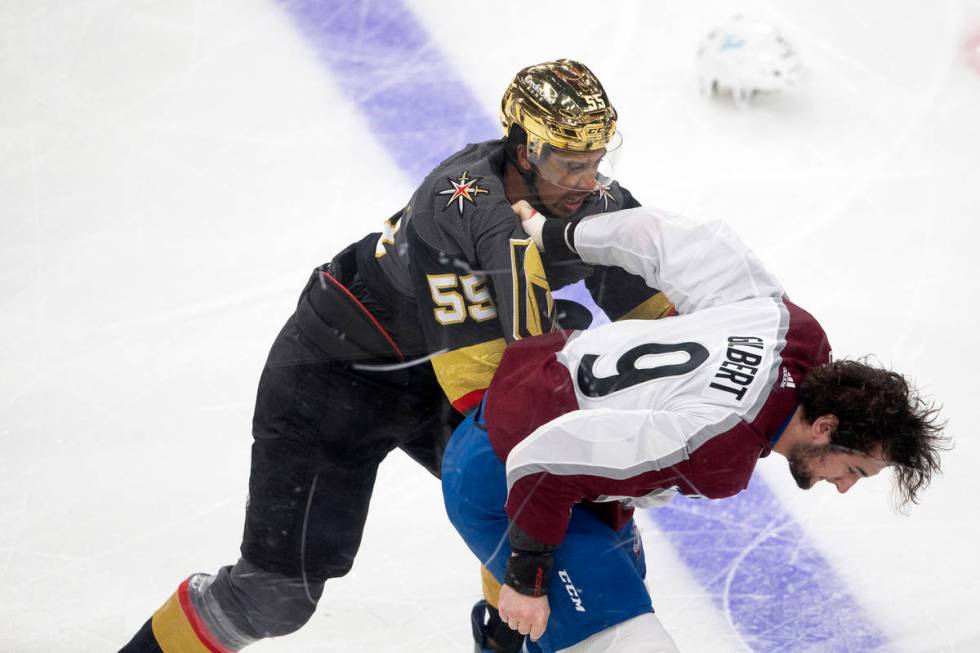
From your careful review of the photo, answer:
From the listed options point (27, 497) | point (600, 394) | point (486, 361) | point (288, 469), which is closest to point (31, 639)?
point (27, 497)

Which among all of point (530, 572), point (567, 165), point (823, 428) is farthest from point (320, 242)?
point (823, 428)

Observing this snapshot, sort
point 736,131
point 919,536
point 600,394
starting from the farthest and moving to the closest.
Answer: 1. point 736,131
2. point 919,536
3. point 600,394

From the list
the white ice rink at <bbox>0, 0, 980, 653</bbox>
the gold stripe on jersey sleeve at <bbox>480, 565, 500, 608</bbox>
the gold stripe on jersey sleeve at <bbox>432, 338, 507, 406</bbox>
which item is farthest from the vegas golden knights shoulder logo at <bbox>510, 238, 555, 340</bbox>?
the white ice rink at <bbox>0, 0, 980, 653</bbox>

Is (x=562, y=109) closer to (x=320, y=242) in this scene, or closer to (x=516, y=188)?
(x=516, y=188)

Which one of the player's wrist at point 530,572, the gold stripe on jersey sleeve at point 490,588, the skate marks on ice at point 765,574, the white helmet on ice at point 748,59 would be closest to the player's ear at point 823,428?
the player's wrist at point 530,572

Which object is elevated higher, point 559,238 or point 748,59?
point 559,238

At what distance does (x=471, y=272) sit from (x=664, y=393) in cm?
52

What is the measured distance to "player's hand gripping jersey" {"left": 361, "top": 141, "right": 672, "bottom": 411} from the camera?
2.24 metres

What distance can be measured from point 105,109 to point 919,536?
301 centimetres

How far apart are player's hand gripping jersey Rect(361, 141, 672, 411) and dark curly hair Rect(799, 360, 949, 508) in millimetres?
551

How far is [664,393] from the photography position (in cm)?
195

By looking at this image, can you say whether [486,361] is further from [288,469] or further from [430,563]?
[430,563]

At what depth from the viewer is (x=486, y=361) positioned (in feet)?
7.69

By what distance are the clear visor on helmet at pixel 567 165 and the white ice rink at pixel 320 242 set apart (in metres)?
1.16
